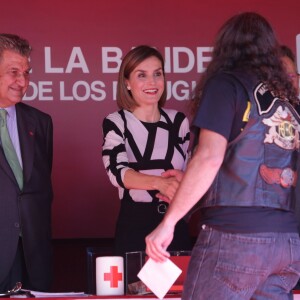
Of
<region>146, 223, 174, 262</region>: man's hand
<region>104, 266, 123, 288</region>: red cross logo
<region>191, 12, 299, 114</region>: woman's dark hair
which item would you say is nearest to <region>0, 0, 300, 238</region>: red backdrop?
<region>104, 266, 123, 288</region>: red cross logo

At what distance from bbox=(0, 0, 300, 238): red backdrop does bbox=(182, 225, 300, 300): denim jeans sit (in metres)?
2.62

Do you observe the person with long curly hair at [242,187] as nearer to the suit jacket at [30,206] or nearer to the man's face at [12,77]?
the suit jacket at [30,206]

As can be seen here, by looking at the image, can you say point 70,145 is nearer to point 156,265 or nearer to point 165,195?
point 165,195

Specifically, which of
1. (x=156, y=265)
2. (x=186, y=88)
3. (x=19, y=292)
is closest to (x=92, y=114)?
(x=186, y=88)

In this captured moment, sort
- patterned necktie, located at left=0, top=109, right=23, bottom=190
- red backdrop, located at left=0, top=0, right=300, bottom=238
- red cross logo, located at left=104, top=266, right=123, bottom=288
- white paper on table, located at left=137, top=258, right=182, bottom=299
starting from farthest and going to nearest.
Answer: red backdrop, located at left=0, top=0, right=300, bottom=238 < patterned necktie, located at left=0, top=109, right=23, bottom=190 < red cross logo, located at left=104, top=266, right=123, bottom=288 < white paper on table, located at left=137, top=258, right=182, bottom=299

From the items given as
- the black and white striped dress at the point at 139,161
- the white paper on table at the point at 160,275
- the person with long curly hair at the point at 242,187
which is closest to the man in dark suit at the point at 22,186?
the black and white striped dress at the point at 139,161

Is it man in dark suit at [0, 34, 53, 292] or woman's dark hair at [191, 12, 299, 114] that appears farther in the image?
man in dark suit at [0, 34, 53, 292]

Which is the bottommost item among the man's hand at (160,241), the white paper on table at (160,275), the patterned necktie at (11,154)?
the white paper on table at (160,275)

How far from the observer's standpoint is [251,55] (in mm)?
2621

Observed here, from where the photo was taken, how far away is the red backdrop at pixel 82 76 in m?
5.10

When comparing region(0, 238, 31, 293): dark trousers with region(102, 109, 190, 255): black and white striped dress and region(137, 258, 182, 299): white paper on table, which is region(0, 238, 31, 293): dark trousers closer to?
region(102, 109, 190, 255): black and white striped dress

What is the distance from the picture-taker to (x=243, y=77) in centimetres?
256

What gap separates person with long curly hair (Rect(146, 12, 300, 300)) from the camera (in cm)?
247

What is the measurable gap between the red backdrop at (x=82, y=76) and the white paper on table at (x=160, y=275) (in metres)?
2.53
